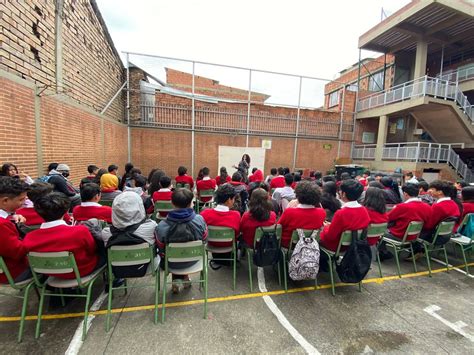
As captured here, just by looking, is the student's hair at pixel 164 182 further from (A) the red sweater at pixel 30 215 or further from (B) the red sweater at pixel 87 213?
(A) the red sweater at pixel 30 215

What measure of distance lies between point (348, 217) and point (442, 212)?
6.52 ft

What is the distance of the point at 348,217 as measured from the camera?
2680 millimetres

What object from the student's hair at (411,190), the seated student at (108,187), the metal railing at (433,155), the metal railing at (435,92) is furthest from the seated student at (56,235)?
the metal railing at (435,92)

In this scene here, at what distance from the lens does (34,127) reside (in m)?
4.10

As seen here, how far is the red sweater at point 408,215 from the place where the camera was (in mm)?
3339

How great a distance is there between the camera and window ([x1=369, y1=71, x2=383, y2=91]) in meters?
15.8

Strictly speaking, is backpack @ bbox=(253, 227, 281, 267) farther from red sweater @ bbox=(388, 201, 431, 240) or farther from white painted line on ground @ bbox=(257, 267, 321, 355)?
red sweater @ bbox=(388, 201, 431, 240)

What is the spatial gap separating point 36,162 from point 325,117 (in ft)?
45.5

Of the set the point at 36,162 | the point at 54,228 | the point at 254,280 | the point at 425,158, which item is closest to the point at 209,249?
the point at 254,280

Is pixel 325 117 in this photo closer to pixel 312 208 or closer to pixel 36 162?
pixel 312 208

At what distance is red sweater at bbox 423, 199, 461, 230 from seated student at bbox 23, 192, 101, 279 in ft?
15.9

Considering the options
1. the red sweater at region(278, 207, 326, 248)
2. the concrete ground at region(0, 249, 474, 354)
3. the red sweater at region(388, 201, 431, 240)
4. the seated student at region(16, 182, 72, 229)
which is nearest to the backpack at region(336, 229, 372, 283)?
the concrete ground at region(0, 249, 474, 354)

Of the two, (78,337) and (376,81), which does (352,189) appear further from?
(376,81)

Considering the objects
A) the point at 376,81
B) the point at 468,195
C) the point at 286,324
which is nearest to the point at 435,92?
the point at 376,81
